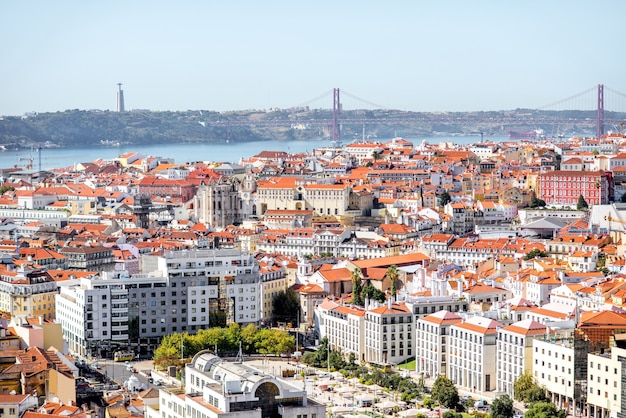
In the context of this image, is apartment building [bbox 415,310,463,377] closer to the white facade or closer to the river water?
the white facade

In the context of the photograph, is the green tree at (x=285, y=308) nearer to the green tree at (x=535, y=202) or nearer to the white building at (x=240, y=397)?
the white building at (x=240, y=397)

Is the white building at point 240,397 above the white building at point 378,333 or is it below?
above

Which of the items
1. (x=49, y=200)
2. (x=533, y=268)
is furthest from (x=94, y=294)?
(x=49, y=200)

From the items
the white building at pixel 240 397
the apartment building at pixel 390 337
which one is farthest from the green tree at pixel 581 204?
the white building at pixel 240 397

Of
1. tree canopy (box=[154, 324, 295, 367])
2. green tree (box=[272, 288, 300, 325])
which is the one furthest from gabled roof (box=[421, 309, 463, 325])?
green tree (box=[272, 288, 300, 325])

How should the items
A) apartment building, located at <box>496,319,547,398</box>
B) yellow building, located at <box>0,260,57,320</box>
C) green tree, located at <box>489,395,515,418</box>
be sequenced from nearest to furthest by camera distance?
green tree, located at <box>489,395,515,418</box>, apartment building, located at <box>496,319,547,398</box>, yellow building, located at <box>0,260,57,320</box>

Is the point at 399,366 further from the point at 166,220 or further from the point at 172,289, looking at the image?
the point at 166,220
